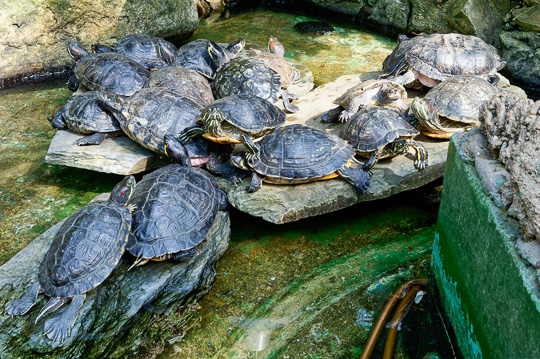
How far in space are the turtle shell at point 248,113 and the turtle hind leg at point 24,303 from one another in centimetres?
238

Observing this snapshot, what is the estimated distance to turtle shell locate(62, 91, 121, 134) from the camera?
17.6 ft

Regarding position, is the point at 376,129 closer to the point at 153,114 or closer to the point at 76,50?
the point at 153,114

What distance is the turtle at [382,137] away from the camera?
14.9 feet

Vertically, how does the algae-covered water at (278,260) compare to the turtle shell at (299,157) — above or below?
below

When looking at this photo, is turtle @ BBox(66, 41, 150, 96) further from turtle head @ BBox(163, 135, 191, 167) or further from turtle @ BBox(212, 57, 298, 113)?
turtle head @ BBox(163, 135, 191, 167)

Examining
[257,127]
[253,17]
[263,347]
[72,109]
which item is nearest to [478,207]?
[263,347]

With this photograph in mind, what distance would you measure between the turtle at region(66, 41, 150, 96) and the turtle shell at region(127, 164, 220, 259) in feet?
7.10

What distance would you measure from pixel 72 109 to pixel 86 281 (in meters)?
2.89

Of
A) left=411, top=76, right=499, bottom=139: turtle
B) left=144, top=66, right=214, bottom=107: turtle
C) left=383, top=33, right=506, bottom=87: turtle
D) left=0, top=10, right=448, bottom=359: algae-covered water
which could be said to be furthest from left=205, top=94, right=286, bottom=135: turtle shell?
left=383, top=33, right=506, bottom=87: turtle

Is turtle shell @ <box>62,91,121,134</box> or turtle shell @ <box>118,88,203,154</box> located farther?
turtle shell @ <box>62,91,121,134</box>

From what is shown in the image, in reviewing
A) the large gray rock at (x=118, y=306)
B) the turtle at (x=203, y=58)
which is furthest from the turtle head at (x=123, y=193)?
the turtle at (x=203, y=58)

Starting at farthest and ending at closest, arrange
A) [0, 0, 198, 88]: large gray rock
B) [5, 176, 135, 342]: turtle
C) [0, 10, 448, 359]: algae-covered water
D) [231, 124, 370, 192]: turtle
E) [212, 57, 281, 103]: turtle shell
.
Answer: [0, 0, 198, 88]: large gray rock
[212, 57, 281, 103]: turtle shell
[231, 124, 370, 192]: turtle
[0, 10, 448, 359]: algae-covered water
[5, 176, 135, 342]: turtle

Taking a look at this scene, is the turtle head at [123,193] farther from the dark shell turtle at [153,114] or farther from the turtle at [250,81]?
the turtle at [250,81]

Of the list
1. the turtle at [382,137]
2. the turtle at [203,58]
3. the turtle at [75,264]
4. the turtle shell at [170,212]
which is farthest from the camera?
the turtle at [203,58]
